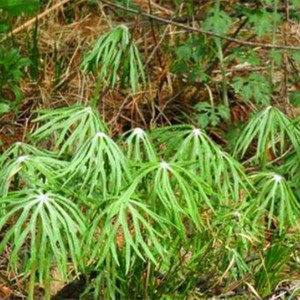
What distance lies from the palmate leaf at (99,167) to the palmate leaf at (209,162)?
0.24 metres

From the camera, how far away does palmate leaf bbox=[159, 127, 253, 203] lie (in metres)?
2.86

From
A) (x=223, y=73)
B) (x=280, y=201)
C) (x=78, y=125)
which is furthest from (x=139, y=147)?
(x=223, y=73)

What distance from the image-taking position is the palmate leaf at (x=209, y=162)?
2859 millimetres

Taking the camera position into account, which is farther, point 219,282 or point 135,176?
point 219,282

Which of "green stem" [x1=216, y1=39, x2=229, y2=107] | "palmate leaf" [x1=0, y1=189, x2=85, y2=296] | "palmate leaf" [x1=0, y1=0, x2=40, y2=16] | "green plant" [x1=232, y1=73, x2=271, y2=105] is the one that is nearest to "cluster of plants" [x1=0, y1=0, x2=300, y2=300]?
"palmate leaf" [x1=0, y1=189, x2=85, y2=296]

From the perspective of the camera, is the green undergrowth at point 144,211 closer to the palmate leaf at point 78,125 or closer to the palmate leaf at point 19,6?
the palmate leaf at point 78,125

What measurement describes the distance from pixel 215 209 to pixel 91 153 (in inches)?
20.4

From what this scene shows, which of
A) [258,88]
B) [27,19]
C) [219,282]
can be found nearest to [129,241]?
[219,282]

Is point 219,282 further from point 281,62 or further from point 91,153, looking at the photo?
point 281,62

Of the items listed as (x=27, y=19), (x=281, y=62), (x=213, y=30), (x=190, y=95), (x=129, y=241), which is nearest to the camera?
(x=129, y=241)

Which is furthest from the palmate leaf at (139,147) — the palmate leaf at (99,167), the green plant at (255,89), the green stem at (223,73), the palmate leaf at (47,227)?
the green stem at (223,73)

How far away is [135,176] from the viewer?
8.76ft

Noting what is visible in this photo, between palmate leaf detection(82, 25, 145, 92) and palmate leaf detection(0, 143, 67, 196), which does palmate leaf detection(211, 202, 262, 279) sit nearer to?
palmate leaf detection(0, 143, 67, 196)

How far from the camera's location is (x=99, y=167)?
8.66ft
